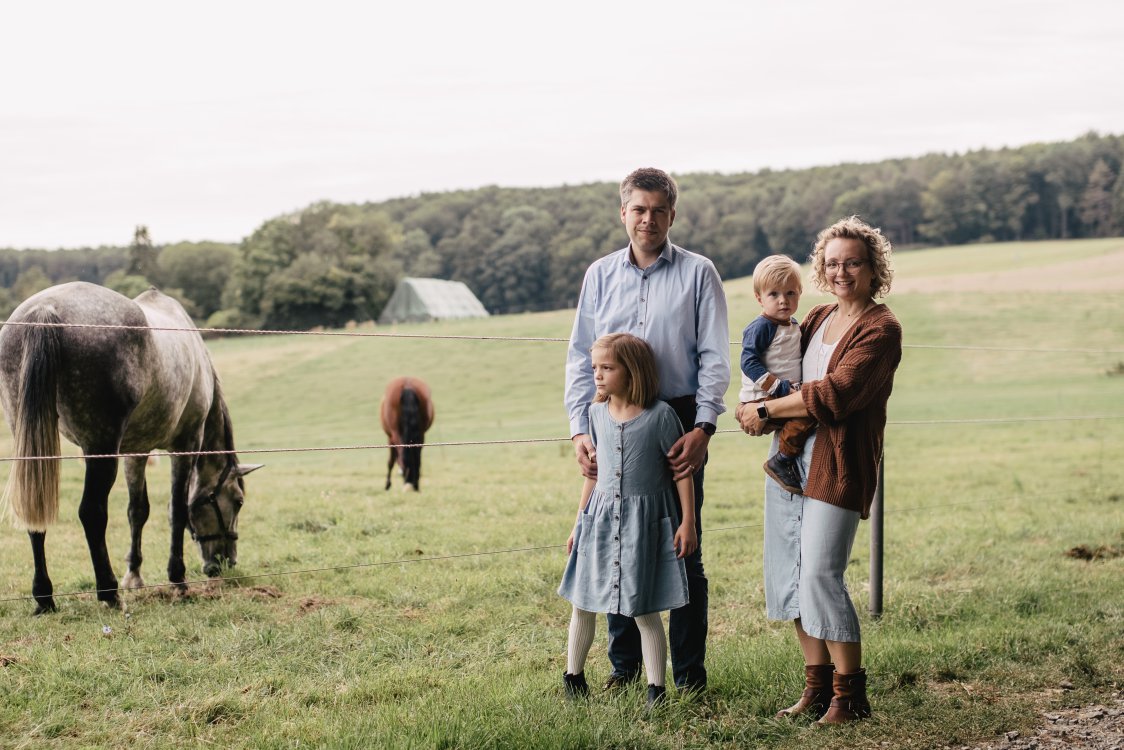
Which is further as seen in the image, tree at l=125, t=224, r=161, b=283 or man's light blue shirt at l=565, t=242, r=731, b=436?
tree at l=125, t=224, r=161, b=283

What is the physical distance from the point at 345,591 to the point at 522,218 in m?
66.2

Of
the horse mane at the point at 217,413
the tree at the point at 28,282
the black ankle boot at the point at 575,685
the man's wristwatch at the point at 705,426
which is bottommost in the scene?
the black ankle boot at the point at 575,685

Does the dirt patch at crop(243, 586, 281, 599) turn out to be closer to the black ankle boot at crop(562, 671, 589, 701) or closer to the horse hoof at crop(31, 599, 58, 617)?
the horse hoof at crop(31, 599, 58, 617)

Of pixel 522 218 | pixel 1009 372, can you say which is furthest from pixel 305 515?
pixel 522 218

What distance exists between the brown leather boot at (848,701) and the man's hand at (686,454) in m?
1.09

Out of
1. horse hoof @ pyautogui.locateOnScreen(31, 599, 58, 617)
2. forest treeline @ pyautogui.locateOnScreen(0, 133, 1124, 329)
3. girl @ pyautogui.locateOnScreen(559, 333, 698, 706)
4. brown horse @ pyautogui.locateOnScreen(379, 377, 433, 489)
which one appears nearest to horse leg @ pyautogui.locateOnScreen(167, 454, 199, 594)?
horse hoof @ pyautogui.locateOnScreen(31, 599, 58, 617)

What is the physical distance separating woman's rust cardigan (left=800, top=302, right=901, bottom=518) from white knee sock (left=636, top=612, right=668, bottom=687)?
819 mm

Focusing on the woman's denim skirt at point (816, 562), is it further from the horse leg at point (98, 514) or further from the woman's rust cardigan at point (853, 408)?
the horse leg at point (98, 514)

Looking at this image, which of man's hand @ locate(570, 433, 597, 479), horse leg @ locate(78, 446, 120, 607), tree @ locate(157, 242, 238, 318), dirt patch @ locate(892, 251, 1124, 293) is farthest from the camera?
dirt patch @ locate(892, 251, 1124, 293)

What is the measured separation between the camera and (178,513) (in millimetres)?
6379

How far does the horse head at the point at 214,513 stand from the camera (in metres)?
6.71

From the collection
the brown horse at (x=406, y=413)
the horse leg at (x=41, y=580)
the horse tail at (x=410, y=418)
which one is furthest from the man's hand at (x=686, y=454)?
the horse tail at (x=410, y=418)

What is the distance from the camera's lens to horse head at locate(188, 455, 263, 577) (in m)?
6.71

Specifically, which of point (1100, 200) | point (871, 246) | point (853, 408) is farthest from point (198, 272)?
point (1100, 200)
